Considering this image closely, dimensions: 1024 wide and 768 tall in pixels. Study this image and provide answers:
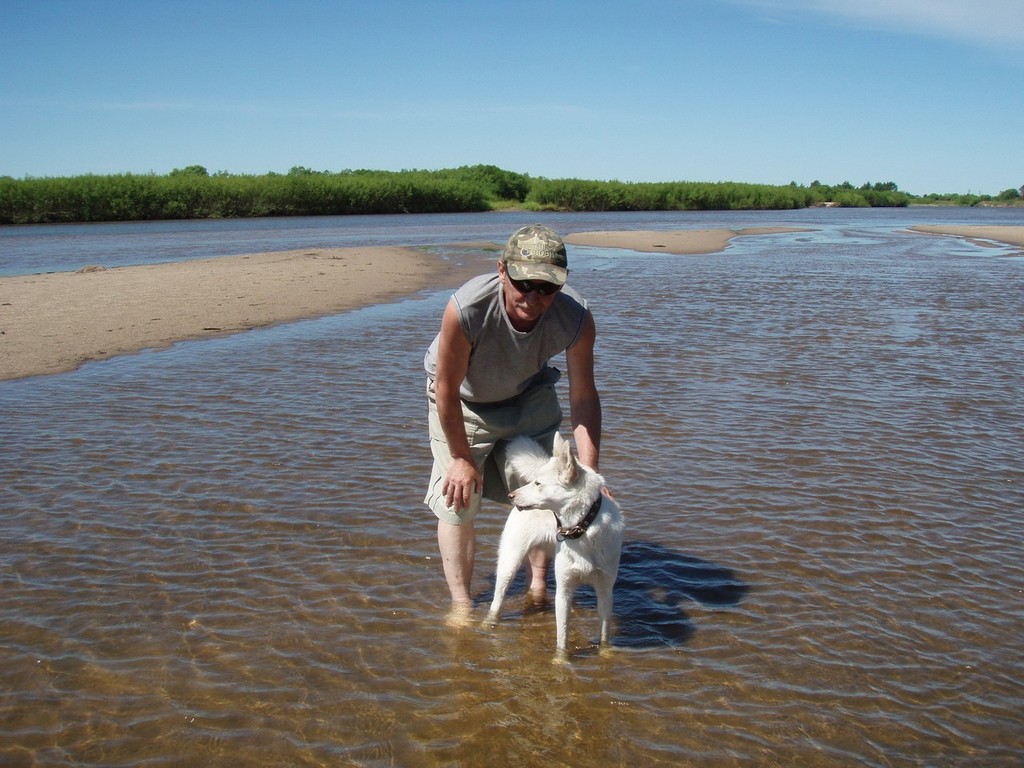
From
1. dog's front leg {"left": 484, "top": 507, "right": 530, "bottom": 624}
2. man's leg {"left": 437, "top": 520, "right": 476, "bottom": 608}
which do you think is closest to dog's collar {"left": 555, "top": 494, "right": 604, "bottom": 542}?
dog's front leg {"left": 484, "top": 507, "right": 530, "bottom": 624}

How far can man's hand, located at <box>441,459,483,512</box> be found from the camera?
4609mm

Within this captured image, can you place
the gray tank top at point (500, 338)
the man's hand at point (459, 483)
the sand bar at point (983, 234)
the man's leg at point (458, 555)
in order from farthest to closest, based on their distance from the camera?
the sand bar at point (983, 234)
the man's leg at point (458, 555)
the man's hand at point (459, 483)
the gray tank top at point (500, 338)

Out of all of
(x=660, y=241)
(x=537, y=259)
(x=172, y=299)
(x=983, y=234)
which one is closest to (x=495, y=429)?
(x=537, y=259)

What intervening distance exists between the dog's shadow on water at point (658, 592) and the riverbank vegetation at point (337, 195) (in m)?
59.2

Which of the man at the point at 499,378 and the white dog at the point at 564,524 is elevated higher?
the man at the point at 499,378

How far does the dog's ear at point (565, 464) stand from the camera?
4129 millimetres

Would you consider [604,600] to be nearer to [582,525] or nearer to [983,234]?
[582,525]

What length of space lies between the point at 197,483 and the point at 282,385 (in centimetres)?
337

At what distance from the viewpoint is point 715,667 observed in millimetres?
4543

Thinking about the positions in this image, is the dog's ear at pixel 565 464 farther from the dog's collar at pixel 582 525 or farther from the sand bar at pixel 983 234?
the sand bar at pixel 983 234

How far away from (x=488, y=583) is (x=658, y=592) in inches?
43.5

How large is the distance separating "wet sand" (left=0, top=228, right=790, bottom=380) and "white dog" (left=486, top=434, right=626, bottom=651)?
8.25 meters

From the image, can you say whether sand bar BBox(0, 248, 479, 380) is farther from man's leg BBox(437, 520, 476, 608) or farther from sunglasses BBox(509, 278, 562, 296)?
sunglasses BBox(509, 278, 562, 296)

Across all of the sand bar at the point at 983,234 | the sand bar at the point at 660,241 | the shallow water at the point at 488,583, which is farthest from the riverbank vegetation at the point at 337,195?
the shallow water at the point at 488,583
